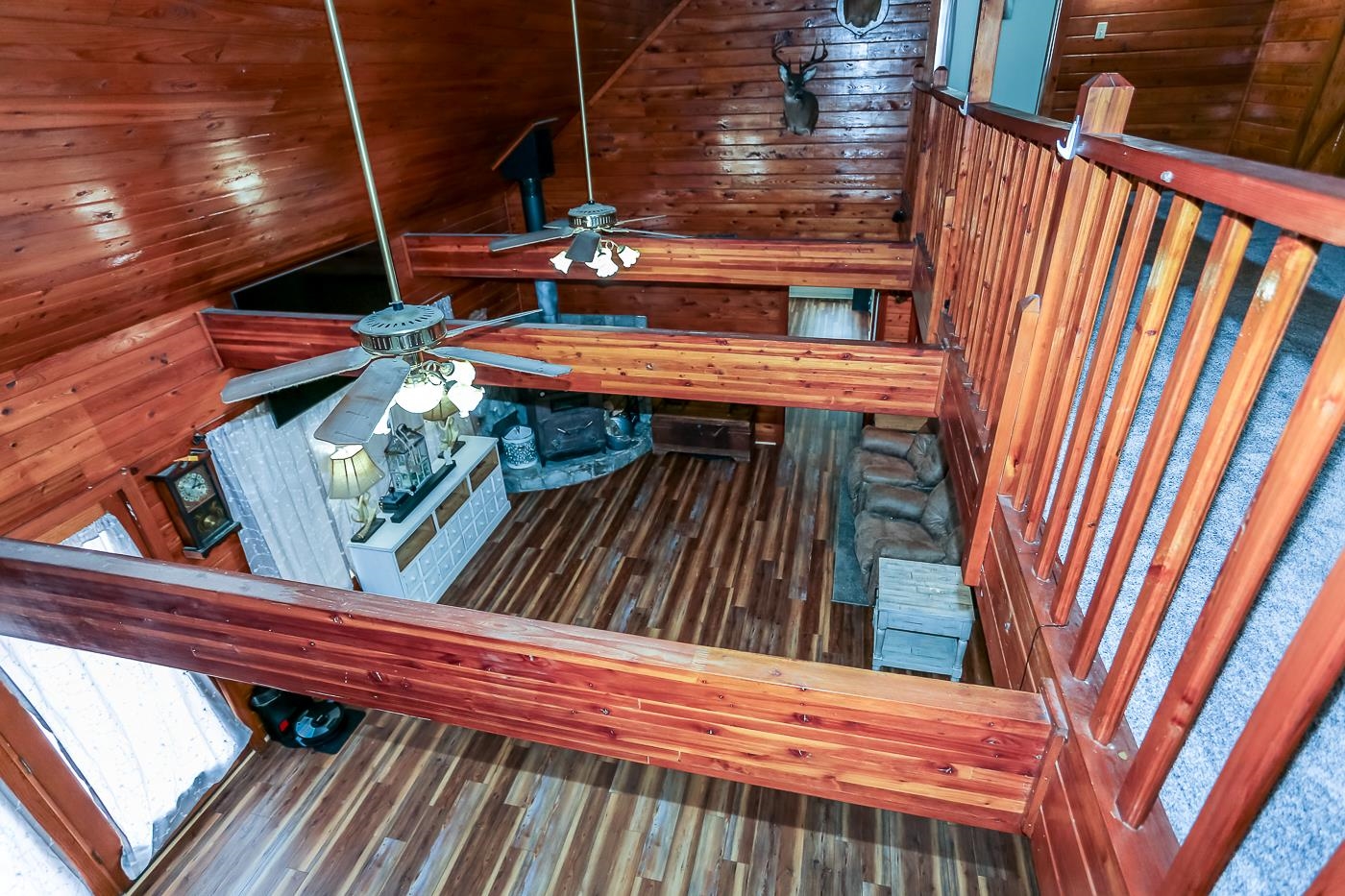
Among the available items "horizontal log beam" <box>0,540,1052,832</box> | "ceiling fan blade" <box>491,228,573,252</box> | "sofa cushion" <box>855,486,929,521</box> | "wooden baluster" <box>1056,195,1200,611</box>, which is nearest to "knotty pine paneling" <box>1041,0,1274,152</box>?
"sofa cushion" <box>855,486,929,521</box>

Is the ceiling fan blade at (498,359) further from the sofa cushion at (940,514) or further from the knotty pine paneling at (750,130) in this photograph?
the knotty pine paneling at (750,130)

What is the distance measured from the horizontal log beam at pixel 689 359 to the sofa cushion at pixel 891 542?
2.38 meters

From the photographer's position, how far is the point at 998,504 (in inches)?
78.4

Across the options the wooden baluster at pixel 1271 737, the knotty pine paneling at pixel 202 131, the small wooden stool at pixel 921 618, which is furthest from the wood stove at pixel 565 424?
the wooden baluster at pixel 1271 737

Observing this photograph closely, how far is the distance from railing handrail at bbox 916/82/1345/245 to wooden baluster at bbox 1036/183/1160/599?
0.26 feet

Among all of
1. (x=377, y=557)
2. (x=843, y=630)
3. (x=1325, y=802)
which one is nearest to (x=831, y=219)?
(x=843, y=630)

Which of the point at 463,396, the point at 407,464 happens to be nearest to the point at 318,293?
the point at 407,464

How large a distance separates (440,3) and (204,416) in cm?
280

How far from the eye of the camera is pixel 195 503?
4.09 metres

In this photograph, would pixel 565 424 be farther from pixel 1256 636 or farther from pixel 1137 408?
pixel 1256 636

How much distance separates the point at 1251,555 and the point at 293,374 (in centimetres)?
215

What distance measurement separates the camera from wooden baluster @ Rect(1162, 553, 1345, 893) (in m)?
0.71

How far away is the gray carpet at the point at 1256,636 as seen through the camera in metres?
1.07

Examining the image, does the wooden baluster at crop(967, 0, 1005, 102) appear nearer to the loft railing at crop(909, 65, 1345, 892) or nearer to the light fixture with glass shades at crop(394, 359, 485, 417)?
the loft railing at crop(909, 65, 1345, 892)
